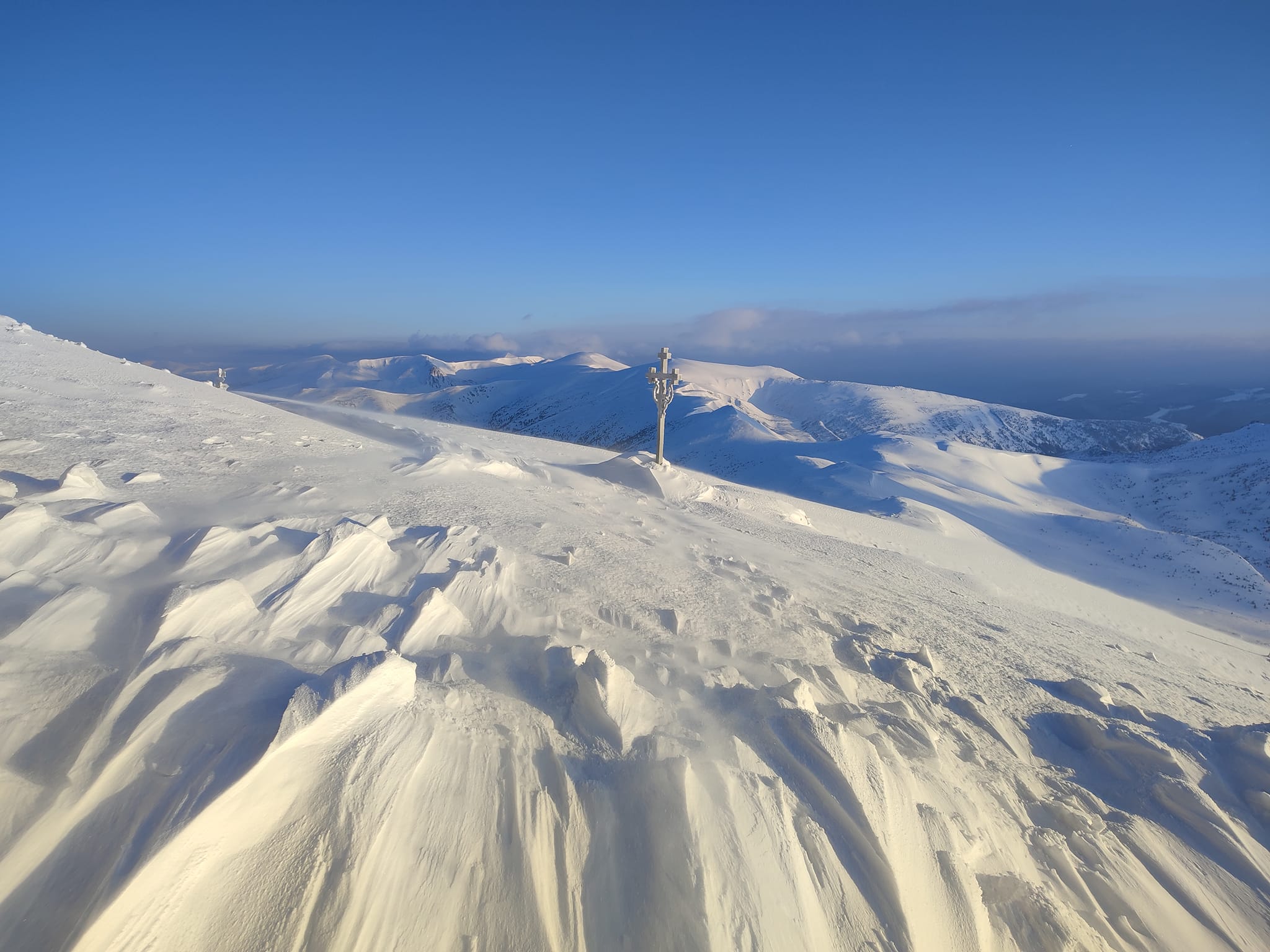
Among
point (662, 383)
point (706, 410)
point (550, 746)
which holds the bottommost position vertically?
point (706, 410)

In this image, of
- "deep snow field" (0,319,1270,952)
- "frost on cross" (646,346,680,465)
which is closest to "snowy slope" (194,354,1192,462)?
"frost on cross" (646,346,680,465)

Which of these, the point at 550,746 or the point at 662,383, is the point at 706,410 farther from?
the point at 550,746

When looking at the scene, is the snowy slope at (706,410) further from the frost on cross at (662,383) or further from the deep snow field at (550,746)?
the deep snow field at (550,746)

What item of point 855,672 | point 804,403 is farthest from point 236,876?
point 804,403

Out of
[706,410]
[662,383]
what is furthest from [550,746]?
[706,410]

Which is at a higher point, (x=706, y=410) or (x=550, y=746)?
(x=550, y=746)

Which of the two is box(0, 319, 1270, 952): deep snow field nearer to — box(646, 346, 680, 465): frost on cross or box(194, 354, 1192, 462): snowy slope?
box(646, 346, 680, 465): frost on cross

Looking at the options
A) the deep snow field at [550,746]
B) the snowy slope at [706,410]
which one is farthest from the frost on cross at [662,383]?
the snowy slope at [706,410]
